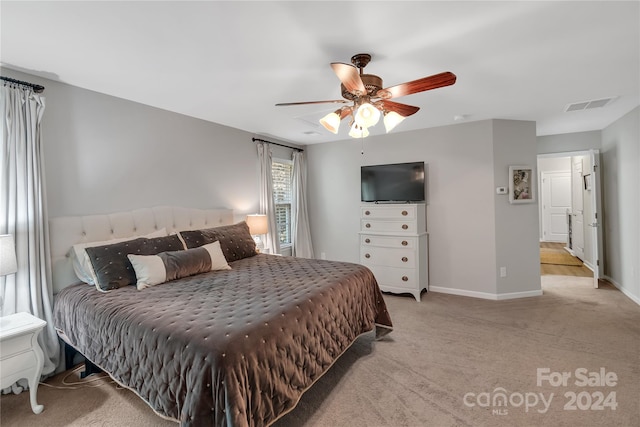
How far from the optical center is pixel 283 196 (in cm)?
527

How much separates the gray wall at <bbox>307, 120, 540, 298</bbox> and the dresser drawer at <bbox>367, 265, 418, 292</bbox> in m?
0.57

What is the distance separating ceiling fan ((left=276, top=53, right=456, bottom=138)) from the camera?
5.92 feet

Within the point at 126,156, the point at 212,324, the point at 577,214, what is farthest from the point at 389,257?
the point at 577,214

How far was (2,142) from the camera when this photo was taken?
2.26 metres

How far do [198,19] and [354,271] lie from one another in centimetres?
222

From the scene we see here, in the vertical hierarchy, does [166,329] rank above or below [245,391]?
above

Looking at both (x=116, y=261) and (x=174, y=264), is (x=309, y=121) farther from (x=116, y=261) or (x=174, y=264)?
(x=116, y=261)

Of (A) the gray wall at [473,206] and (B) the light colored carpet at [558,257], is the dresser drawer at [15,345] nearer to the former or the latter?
(A) the gray wall at [473,206]

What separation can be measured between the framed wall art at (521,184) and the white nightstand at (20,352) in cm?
494

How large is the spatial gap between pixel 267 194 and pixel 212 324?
3177 mm

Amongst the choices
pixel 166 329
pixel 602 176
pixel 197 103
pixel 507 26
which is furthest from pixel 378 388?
pixel 602 176

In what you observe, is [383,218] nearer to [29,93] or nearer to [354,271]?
[354,271]

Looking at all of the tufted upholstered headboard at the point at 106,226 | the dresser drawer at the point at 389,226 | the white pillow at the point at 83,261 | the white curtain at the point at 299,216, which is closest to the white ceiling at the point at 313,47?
the tufted upholstered headboard at the point at 106,226

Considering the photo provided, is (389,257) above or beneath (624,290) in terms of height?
above
